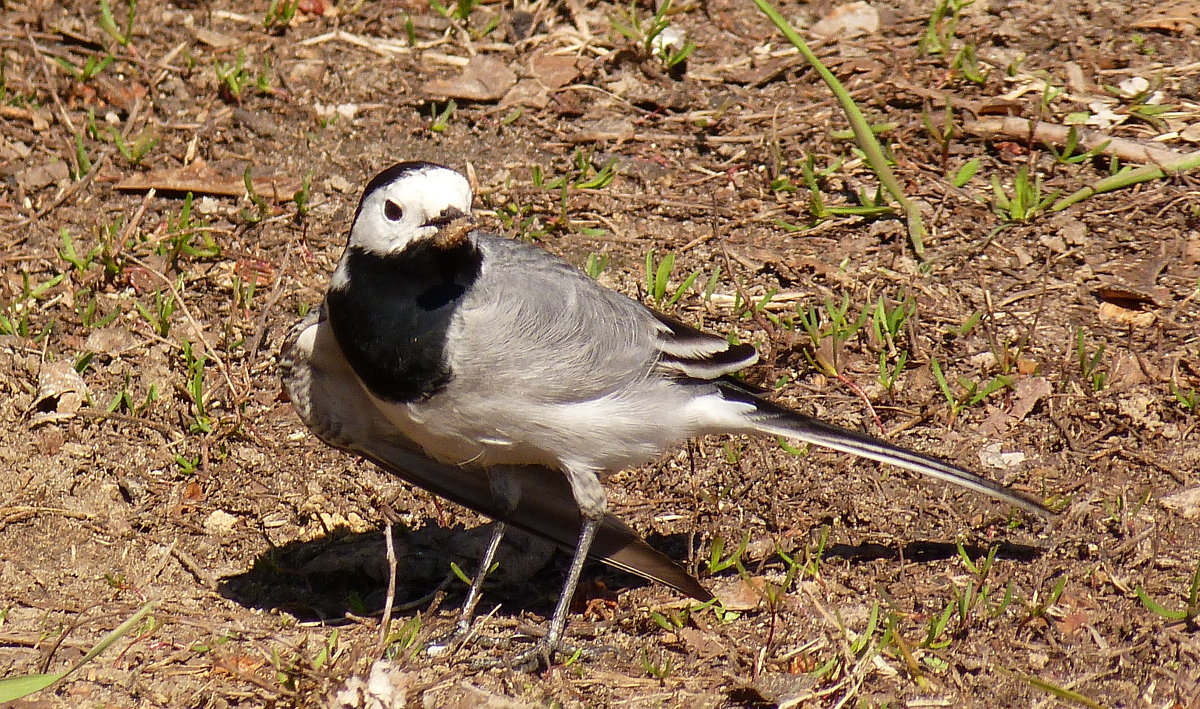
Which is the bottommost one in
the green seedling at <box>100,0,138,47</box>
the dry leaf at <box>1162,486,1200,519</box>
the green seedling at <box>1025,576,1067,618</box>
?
the green seedling at <box>1025,576,1067,618</box>

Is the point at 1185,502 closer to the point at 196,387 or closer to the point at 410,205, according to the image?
the point at 410,205

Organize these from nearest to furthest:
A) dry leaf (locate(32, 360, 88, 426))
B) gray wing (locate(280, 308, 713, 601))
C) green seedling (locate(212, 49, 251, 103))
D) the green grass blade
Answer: gray wing (locate(280, 308, 713, 601)), dry leaf (locate(32, 360, 88, 426)), the green grass blade, green seedling (locate(212, 49, 251, 103))

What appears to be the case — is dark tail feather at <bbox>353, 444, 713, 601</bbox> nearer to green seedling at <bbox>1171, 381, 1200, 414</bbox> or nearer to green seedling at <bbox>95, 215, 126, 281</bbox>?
green seedling at <bbox>95, 215, 126, 281</bbox>

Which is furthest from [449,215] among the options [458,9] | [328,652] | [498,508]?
[458,9]

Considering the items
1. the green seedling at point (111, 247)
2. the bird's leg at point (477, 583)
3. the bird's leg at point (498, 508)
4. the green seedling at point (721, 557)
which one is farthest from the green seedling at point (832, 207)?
the green seedling at point (111, 247)

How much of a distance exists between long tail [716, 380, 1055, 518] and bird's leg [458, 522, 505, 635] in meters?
1.17

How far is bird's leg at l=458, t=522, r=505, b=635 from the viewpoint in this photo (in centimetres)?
532

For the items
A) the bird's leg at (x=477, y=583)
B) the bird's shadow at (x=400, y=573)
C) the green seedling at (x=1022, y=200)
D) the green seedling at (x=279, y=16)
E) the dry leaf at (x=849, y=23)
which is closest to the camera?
the bird's leg at (x=477, y=583)

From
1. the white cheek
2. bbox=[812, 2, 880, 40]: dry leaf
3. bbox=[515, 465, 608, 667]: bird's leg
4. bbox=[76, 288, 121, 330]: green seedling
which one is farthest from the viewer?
bbox=[812, 2, 880, 40]: dry leaf

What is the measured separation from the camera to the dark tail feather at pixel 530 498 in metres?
5.43

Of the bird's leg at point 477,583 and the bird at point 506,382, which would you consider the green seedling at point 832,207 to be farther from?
the bird's leg at point 477,583

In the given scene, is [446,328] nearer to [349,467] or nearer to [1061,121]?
[349,467]

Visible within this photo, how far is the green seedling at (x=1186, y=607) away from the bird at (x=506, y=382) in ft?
1.97

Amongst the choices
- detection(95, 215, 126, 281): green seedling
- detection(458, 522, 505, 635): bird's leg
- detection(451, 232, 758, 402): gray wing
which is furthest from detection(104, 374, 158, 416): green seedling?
detection(451, 232, 758, 402): gray wing
